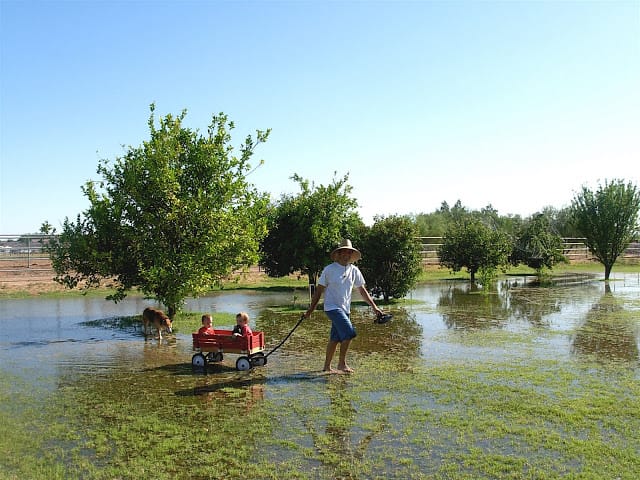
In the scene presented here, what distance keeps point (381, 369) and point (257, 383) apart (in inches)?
87.5

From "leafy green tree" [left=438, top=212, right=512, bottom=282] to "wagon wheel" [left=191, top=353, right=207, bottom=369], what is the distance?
1981cm

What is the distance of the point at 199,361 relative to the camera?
33.9 feet

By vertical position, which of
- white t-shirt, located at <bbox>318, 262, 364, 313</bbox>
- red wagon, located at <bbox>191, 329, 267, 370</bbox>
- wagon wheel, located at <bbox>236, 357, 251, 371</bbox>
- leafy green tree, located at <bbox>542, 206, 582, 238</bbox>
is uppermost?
leafy green tree, located at <bbox>542, 206, 582, 238</bbox>

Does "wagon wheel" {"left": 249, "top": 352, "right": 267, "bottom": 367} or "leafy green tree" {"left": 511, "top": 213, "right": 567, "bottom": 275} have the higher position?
"leafy green tree" {"left": 511, "top": 213, "right": 567, "bottom": 275}

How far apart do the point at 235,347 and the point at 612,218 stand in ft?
96.0

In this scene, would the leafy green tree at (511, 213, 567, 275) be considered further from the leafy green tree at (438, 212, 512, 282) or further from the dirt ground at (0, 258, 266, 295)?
the dirt ground at (0, 258, 266, 295)

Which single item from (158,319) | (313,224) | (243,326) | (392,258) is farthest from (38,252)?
(243,326)

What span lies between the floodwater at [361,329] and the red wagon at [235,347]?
1.37ft

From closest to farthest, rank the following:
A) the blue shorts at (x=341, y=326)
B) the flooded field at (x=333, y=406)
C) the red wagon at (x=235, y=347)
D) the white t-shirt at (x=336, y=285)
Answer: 1. the flooded field at (x=333, y=406)
2. the blue shorts at (x=341, y=326)
3. the white t-shirt at (x=336, y=285)
4. the red wagon at (x=235, y=347)

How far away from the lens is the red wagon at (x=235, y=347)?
32.8 feet

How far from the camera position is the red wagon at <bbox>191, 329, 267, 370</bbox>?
10008 mm

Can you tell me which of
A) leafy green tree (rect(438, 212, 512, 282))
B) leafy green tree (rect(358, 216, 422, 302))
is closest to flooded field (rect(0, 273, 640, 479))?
leafy green tree (rect(358, 216, 422, 302))

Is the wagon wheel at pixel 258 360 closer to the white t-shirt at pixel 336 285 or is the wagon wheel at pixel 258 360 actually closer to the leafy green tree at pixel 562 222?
the white t-shirt at pixel 336 285

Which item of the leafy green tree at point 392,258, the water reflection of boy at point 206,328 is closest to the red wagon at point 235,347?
the water reflection of boy at point 206,328
